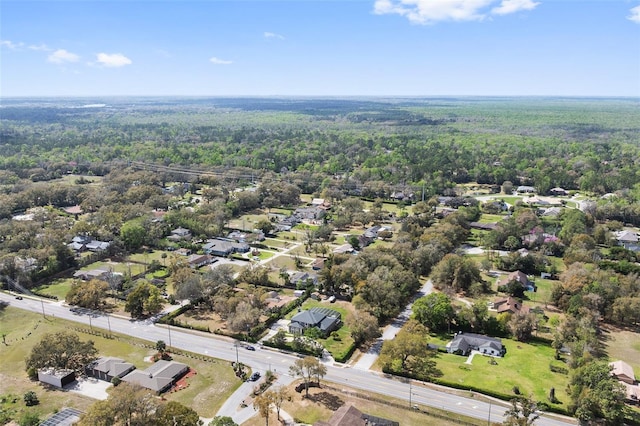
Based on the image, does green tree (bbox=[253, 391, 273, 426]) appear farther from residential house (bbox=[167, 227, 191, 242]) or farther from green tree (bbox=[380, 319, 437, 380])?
residential house (bbox=[167, 227, 191, 242])

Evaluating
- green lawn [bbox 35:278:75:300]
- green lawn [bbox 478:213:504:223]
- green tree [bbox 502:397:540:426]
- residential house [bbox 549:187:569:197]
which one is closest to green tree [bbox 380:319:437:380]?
green tree [bbox 502:397:540:426]

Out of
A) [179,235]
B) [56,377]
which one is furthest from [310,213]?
[56,377]

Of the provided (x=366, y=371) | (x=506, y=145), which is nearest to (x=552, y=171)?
(x=506, y=145)

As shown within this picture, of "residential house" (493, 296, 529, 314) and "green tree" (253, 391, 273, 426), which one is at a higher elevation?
"green tree" (253, 391, 273, 426)

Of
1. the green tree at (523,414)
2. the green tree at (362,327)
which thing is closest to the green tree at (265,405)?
the green tree at (362,327)

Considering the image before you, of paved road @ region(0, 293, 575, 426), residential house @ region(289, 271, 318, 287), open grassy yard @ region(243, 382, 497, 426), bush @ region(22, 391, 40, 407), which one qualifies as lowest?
paved road @ region(0, 293, 575, 426)

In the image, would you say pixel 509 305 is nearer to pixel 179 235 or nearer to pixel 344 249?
pixel 344 249
